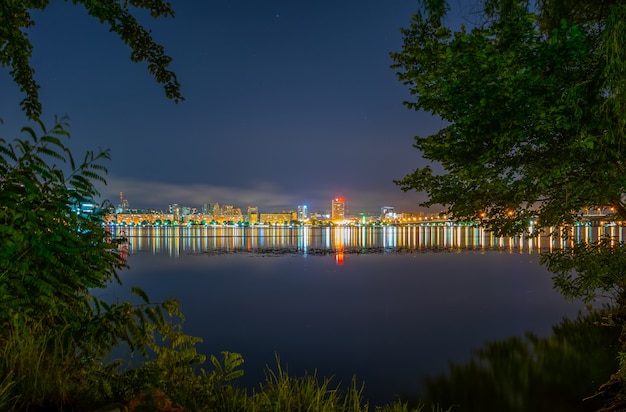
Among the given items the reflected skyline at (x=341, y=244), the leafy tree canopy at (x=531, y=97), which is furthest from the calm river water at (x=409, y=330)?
the leafy tree canopy at (x=531, y=97)

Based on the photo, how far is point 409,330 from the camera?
19.2m

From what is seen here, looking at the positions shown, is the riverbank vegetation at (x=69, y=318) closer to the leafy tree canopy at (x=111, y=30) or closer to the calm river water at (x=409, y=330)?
the leafy tree canopy at (x=111, y=30)

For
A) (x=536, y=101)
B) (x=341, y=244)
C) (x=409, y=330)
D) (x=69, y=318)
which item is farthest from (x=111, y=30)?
(x=341, y=244)

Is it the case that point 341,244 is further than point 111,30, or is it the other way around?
point 341,244

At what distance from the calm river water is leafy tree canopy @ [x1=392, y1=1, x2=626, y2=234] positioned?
20.7 ft

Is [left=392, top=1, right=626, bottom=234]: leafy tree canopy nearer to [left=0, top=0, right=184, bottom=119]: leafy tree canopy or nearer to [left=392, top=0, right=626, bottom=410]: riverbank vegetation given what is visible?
[left=392, top=0, right=626, bottom=410]: riverbank vegetation

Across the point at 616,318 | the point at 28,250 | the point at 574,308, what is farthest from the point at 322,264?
the point at 28,250

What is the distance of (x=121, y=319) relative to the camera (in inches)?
207

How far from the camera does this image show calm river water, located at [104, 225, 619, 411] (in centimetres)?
1255

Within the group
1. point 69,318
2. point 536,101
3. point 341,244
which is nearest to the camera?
point 69,318

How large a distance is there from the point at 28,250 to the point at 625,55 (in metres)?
8.49

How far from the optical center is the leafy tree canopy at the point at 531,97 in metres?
6.79

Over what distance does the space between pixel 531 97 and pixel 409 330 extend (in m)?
14.4

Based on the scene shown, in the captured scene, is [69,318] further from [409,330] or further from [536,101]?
[409,330]
